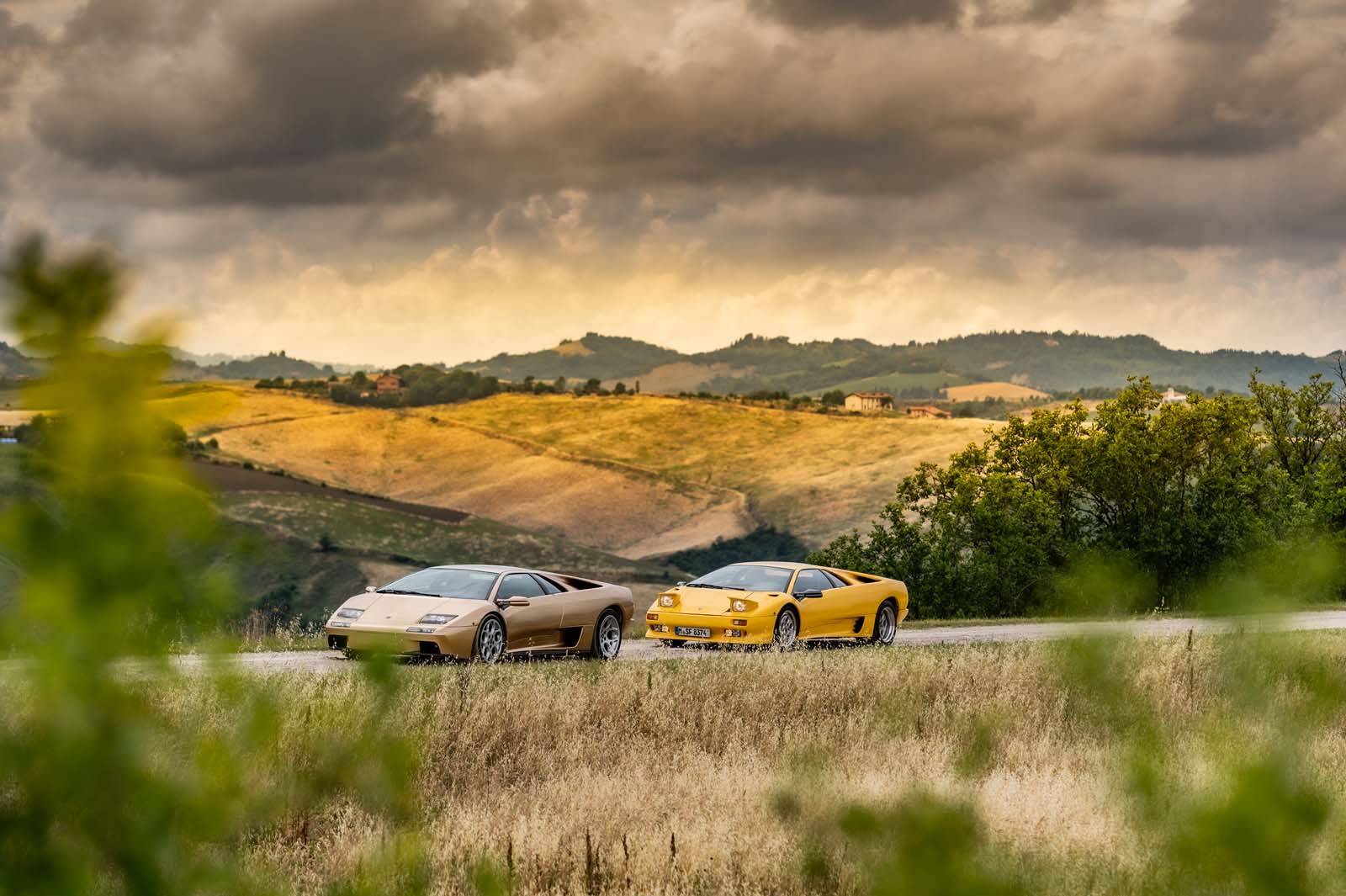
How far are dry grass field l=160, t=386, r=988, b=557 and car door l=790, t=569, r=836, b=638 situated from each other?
274ft

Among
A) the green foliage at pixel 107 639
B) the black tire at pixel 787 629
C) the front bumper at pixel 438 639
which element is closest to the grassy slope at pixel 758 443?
the black tire at pixel 787 629

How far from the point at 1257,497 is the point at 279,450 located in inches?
3966

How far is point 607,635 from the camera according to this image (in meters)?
19.7

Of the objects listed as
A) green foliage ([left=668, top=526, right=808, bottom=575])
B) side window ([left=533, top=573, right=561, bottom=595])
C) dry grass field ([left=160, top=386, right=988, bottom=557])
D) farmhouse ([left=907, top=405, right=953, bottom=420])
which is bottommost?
green foliage ([left=668, top=526, right=808, bottom=575])

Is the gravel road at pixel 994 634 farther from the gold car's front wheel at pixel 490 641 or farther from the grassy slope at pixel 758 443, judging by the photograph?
the grassy slope at pixel 758 443

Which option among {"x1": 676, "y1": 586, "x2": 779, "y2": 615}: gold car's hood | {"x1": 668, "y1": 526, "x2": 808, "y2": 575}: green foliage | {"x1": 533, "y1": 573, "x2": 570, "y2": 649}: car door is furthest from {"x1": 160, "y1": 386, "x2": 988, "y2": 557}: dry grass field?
{"x1": 533, "y1": 573, "x2": 570, "y2": 649}: car door

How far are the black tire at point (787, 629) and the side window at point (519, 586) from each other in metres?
3.81

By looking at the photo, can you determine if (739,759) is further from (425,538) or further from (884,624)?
(425,538)

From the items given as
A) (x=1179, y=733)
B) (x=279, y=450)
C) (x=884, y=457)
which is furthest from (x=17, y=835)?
(x=279, y=450)

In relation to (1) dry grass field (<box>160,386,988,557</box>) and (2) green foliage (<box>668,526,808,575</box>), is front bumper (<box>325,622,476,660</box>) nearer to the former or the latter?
(2) green foliage (<box>668,526,808,575</box>)

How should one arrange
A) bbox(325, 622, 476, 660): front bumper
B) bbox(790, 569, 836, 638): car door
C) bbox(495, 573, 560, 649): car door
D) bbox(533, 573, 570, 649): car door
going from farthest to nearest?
1. bbox(790, 569, 836, 638): car door
2. bbox(533, 573, 570, 649): car door
3. bbox(495, 573, 560, 649): car door
4. bbox(325, 622, 476, 660): front bumper

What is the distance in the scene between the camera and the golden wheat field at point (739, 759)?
8234 mm

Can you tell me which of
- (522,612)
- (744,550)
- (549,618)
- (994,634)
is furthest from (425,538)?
(522,612)

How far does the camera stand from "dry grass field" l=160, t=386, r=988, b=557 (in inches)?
4547
